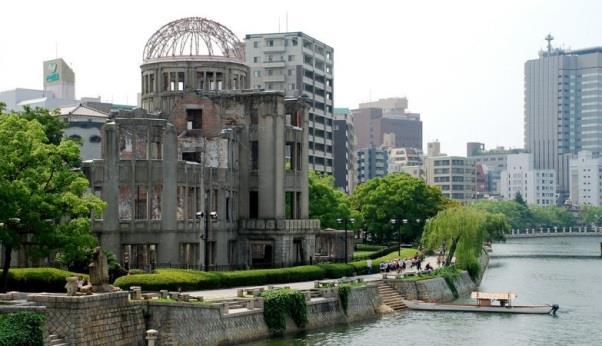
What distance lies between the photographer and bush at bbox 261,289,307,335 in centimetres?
6212

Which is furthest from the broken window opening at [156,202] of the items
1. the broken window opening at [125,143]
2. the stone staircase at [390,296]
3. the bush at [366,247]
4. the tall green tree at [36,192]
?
the bush at [366,247]

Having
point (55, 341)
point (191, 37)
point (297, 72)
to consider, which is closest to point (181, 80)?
point (191, 37)

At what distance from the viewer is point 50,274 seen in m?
60.0

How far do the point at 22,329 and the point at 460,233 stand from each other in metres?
59.8

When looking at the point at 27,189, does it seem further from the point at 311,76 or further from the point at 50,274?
the point at 311,76

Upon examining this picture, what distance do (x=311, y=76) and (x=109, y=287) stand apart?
475 feet

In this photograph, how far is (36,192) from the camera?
56.1 metres

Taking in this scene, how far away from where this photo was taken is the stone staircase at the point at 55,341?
1848 inches

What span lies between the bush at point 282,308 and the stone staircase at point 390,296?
50.3 feet

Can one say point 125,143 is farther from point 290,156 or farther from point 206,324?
point 206,324

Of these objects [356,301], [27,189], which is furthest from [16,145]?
[356,301]

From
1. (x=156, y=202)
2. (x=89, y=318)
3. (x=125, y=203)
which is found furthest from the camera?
(x=156, y=202)

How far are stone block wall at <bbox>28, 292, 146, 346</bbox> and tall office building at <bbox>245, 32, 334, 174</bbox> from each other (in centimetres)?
13548

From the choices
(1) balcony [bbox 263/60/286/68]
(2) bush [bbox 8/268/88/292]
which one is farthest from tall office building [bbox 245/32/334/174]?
(2) bush [bbox 8/268/88/292]
